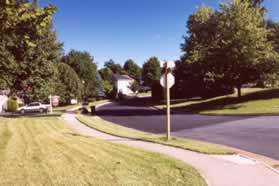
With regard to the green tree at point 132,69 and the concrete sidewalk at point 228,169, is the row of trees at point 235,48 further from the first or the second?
the green tree at point 132,69

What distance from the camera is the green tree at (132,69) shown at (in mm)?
136250

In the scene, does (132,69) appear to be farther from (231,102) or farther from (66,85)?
(231,102)

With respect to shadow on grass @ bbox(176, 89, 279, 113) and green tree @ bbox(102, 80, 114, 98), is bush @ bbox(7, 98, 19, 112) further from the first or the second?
green tree @ bbox(102, 80, 114, 98)

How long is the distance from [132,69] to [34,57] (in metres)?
118

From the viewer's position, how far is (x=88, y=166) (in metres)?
6.96

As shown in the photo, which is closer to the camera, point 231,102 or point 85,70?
point 231,102

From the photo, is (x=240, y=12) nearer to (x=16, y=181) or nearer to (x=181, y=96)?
(x=181, y=96)

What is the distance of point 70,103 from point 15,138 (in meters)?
46.7

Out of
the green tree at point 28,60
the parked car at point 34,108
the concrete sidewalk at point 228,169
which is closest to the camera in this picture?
the concrete sidewalk at point 228,169

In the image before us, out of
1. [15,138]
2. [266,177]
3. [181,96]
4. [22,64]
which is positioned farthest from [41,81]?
[181,96]

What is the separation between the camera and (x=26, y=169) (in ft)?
21.9

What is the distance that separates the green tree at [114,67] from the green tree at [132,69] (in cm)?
363

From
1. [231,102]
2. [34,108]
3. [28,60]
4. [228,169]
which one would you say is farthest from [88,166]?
[34,108]

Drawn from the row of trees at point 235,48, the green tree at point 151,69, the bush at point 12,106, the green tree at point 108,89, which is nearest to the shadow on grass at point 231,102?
the row of trees at point 235,48
